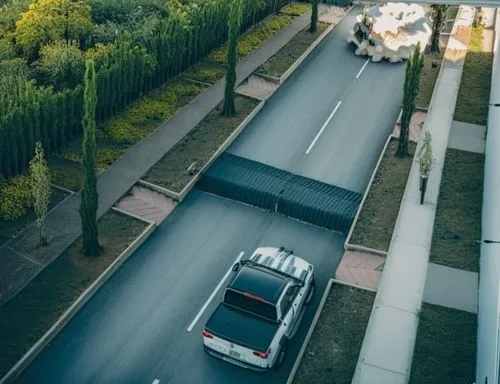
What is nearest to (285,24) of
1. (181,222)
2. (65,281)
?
(181,222)

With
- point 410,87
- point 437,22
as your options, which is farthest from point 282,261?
point 437,22

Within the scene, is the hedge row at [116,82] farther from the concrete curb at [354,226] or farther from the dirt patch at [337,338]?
the dirt patch at [337,338]

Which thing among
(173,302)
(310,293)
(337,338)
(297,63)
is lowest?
(173,302)

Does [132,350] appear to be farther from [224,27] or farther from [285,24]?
[285,24]

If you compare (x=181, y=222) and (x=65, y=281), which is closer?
(x=65, y=281)

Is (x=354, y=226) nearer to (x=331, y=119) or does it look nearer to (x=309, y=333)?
(x=309, y=333)

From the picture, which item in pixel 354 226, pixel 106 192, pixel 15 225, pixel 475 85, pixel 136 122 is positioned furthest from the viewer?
pixel 475 85

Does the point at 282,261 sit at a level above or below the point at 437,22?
below
